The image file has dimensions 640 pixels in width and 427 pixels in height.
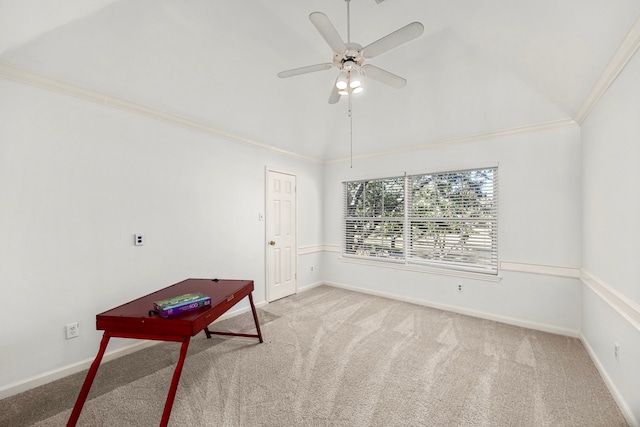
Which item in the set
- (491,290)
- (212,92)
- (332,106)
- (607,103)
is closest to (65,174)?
(212,92)

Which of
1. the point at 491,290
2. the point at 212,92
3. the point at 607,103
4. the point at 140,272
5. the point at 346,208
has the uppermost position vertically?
the point at 212,92

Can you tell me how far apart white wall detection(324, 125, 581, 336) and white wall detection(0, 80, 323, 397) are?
3145mm

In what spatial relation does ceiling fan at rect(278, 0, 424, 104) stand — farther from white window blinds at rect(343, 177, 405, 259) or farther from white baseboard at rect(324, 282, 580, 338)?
white baseboard at rect(324, 282, 580, 338)

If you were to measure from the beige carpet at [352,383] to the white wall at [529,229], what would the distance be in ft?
0.99

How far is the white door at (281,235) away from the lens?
422 centimetres

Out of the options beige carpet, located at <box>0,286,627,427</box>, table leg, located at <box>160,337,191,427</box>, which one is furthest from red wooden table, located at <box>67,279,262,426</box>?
beige carpet, located at <box>0,286,627,427</box>

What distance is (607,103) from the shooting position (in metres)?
2.19

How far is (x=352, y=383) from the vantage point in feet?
7.16

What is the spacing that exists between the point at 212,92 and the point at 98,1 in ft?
3.87

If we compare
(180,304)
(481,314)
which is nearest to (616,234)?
(481,314)

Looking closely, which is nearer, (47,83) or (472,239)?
(47,83)

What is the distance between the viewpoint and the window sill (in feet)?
11.7

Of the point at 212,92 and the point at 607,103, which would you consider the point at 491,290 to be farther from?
the point at 212,92

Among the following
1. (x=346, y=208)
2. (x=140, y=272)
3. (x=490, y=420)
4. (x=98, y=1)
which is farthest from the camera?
(x=346, y=208)
